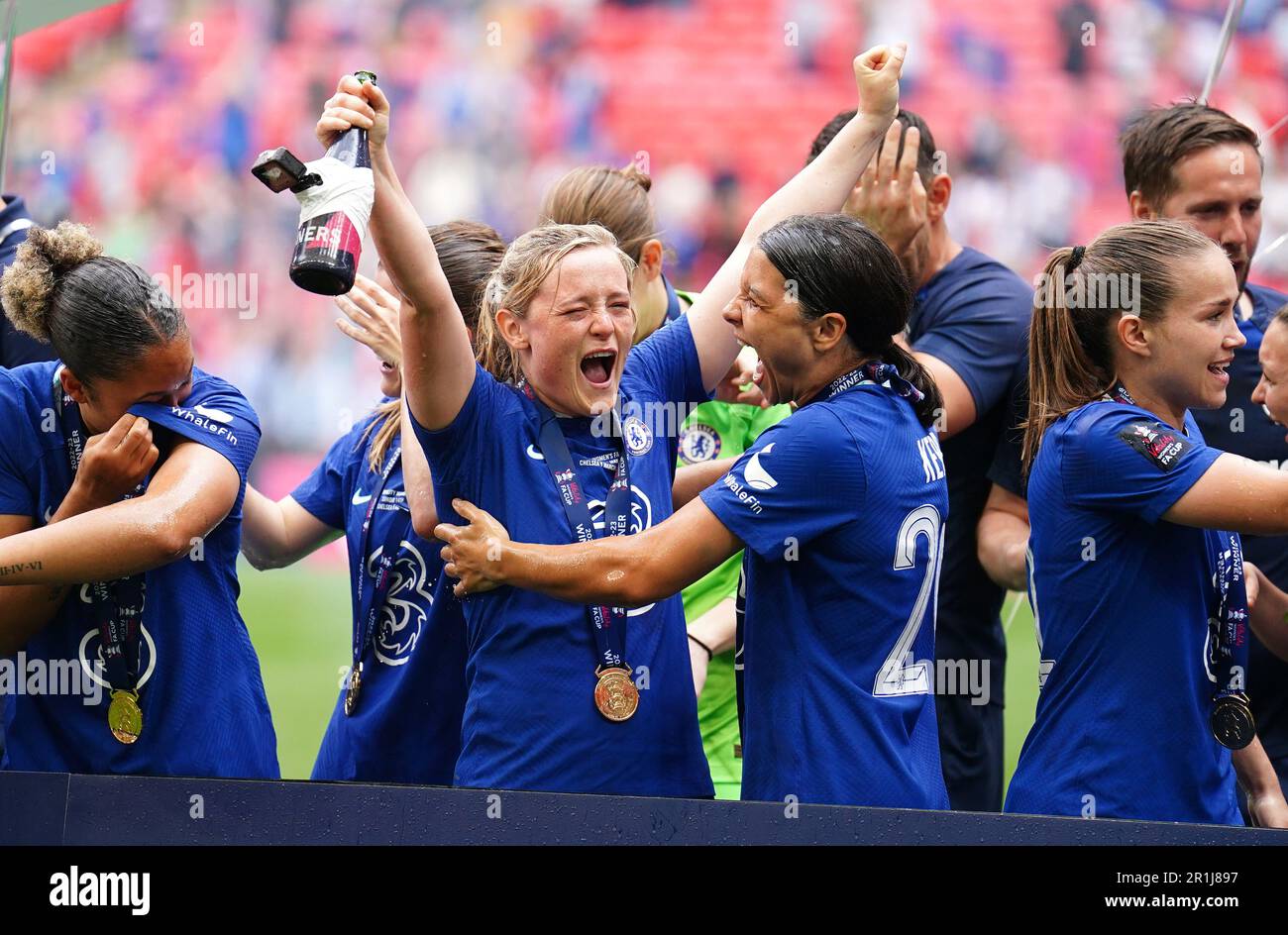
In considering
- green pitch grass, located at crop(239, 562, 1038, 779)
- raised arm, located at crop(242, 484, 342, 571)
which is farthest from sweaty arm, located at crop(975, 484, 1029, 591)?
green pitch grass, located at crop(239, 562, 1038, 779)

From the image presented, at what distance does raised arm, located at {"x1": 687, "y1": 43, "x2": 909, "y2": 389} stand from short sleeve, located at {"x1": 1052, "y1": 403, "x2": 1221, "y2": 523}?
0.73 metres

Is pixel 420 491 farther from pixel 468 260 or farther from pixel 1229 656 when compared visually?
pixel 1229 656

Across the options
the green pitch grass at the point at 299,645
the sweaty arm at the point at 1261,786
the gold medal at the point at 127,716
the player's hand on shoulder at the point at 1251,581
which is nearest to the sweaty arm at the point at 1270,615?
the player's hand on shoulder at the point at 1251,581

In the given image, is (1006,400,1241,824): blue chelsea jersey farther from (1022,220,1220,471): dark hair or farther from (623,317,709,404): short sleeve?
(623,317,709,404): short sleeve

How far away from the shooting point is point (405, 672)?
3.12 m

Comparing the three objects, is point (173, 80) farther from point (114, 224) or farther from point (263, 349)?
point (263, 349)

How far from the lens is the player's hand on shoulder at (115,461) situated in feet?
9.02

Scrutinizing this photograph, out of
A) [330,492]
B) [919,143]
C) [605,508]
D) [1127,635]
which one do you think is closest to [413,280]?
[605,508]

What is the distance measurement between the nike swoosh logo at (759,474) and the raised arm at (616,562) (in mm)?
83

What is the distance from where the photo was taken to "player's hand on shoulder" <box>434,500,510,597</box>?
2.50m

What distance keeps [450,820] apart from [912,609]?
0.84 meters

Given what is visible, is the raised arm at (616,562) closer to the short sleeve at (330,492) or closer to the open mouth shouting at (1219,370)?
the open mouth shouting at (1219,370)
